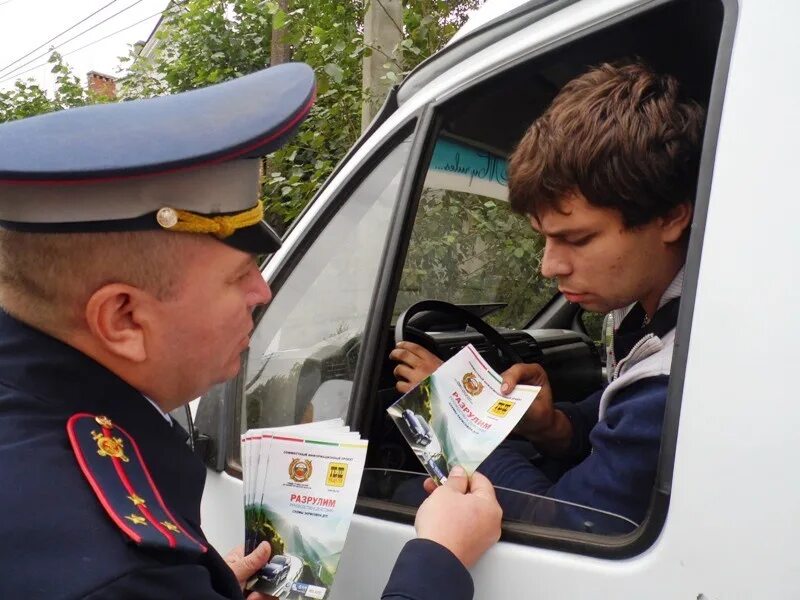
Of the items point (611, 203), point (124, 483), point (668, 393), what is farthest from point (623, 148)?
point (124, 483)

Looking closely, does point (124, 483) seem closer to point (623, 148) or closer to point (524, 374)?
point (623, 148)

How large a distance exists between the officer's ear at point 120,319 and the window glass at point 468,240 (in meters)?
1.02

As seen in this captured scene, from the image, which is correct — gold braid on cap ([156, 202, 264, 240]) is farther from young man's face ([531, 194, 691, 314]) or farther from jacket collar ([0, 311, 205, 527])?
young man's face ([531, 194, 691, 314])

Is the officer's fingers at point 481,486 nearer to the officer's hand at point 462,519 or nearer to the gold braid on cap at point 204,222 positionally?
the officer's hand at point 462,519

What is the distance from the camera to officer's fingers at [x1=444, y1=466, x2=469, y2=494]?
1.20 meters

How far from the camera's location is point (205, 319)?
3.38 ft

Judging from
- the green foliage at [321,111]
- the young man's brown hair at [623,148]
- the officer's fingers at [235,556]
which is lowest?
the officer's fingers at [235,556]

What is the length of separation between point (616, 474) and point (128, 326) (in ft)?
2.48

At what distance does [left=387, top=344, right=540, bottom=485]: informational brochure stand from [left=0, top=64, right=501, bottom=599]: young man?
162mm

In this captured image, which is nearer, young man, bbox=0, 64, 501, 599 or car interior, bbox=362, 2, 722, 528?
young man, bbox=0, 64, 501, 599

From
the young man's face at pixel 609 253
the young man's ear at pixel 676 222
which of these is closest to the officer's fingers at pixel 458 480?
the young man's face at pixel 609 253

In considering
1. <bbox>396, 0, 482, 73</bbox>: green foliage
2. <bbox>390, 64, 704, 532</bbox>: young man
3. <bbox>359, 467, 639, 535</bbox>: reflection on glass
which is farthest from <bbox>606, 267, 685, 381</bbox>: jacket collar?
<bbox>396, 0, 482, 73</bbox>: green foliage

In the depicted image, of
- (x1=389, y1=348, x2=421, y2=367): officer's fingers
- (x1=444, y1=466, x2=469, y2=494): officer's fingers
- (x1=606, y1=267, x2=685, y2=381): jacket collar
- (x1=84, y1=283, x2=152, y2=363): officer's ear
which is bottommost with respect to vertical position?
(x1=444, y1=466, x2=469, y2=494): officer's fingers

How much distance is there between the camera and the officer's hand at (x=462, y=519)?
1081mm
